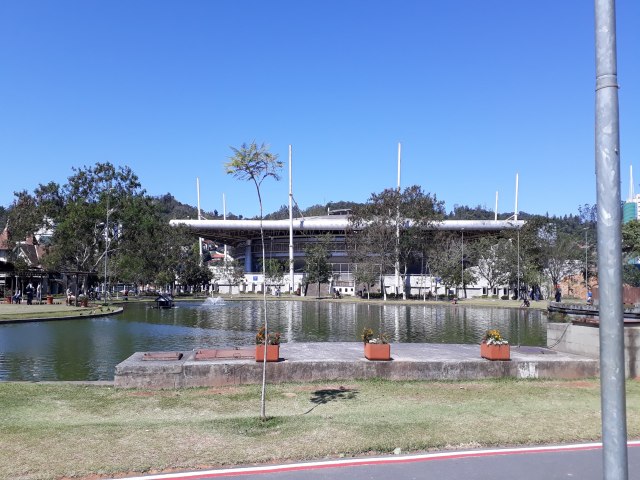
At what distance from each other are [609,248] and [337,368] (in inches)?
403

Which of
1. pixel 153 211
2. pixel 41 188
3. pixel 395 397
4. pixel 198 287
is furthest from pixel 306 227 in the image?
pixel 395 397

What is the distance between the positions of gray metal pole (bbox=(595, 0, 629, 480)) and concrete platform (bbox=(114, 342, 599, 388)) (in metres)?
10.00

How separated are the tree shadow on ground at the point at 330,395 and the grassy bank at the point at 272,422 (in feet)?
0.07

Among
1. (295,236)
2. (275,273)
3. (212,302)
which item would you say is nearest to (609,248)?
(212,302)

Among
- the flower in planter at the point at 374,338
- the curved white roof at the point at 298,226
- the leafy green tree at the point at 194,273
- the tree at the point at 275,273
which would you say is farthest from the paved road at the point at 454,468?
the curved white roof at the point at 298,226

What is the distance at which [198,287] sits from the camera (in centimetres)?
10531

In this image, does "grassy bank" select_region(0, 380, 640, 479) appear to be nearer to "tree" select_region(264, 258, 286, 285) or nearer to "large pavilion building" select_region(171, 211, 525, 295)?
"tree" select_region(264, 258, 286, 285)

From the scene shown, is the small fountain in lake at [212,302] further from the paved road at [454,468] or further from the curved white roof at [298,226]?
the paved road at [454,468]

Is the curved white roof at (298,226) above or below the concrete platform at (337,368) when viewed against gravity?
above

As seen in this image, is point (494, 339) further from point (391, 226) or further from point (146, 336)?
point (391, 226)

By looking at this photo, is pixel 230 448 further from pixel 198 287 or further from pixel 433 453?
pixel 198 287

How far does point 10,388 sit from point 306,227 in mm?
96665

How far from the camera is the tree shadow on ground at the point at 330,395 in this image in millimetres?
10789

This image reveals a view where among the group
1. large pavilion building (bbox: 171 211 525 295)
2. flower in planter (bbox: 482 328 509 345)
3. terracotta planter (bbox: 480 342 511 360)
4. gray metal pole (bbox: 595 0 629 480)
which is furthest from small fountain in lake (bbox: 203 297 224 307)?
gray metal pole (bbox: 595 0 629 480)
